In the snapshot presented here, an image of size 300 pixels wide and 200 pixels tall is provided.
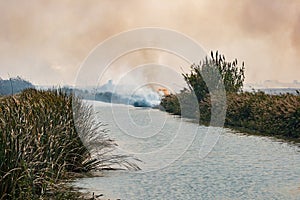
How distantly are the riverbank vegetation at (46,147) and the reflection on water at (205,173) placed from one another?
1.29ft

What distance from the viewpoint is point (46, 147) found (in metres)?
5.50

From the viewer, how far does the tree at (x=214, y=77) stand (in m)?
23.1

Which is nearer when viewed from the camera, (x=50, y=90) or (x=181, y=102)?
(x=50, y=90)

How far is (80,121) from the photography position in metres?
7.26

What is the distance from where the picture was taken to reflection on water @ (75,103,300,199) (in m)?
6.11

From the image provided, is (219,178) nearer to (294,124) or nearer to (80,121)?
(80,121)

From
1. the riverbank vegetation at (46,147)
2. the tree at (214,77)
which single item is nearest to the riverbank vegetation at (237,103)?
the tree at (214,77)

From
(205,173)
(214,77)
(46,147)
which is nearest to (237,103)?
(214,77)

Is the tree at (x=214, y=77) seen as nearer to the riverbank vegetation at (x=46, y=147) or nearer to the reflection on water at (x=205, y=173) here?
the reflection on water at (x=205, y=173)

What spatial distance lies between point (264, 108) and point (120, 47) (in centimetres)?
670

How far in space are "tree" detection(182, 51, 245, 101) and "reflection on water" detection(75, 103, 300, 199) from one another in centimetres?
1124

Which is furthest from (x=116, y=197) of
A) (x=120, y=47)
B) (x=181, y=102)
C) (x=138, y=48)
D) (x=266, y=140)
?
(x=181, y=102)

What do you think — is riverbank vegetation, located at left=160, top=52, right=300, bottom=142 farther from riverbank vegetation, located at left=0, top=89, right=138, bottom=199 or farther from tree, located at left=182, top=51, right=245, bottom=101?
riverbank vegetation, located at left=0, top=89, right=138, bottom=199

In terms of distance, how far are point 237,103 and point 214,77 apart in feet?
19.3
